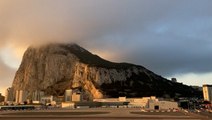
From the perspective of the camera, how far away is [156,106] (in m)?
156

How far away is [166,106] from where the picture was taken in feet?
529

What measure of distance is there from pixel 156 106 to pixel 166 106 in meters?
8.84
